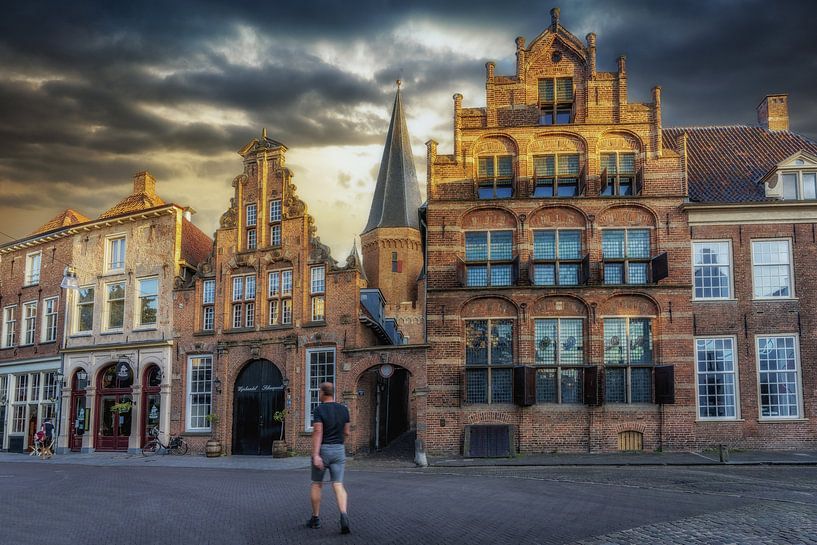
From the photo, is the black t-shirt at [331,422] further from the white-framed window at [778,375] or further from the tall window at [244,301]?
the tall window at [244,301]

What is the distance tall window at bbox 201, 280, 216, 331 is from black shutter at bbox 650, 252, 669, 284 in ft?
55.7

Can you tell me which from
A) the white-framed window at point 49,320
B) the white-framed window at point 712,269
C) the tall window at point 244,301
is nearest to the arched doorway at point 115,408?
the white-framed window at point 49,320

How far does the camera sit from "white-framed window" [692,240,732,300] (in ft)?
84.0

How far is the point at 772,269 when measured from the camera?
83.9 ft

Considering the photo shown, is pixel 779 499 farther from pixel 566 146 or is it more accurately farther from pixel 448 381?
pixel 566 146

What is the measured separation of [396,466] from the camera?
75.4 feet

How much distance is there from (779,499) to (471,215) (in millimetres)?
14977

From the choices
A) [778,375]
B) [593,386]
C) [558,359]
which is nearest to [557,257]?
[558,359]

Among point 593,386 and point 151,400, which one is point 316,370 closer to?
point 151,400

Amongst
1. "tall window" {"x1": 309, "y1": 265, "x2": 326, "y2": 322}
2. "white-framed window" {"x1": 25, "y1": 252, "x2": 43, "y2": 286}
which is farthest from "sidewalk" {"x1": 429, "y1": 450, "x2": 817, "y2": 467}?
"white-framed window" {"x1": 25, "y1": 252, "x2": 43, "y2": 286}

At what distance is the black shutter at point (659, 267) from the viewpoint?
80.0ft

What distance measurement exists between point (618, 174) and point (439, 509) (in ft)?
56.7

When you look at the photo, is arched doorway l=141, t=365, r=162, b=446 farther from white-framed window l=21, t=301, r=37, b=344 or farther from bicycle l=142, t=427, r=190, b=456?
white-framed window l=21, t=301, r=37, b=344

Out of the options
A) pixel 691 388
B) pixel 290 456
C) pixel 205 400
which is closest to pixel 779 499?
pixel 691 388
